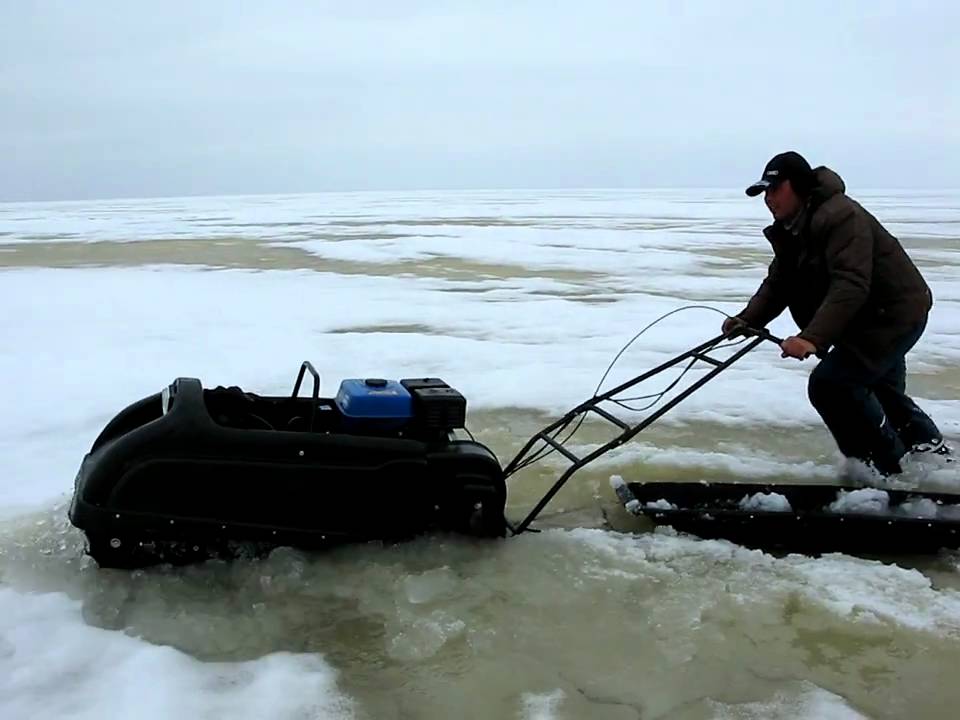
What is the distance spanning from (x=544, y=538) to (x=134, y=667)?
4.57 feet

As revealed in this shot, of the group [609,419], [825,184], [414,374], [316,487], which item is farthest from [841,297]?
[414,374]

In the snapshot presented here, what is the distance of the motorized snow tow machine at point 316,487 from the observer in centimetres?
260

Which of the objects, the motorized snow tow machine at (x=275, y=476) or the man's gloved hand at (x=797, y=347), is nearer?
the motorized snow tow machine at (x=275, y=476)

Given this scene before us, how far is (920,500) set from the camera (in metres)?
3.30

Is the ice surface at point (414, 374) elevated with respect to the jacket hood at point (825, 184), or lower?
lower

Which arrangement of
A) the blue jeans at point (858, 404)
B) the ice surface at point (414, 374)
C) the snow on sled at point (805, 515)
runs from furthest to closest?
the blue jeans at point (858, 404)
the snow on sled at point (805, 515)
the ice surface at point (414, 374)

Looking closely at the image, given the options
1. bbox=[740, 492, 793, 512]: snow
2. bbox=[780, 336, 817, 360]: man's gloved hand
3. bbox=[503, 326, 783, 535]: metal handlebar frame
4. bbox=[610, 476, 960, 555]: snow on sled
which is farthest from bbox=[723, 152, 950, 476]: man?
bbox=[740, 492, 793, 512]: snow

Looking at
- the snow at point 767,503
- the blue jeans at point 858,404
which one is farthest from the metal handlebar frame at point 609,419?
the snow at point 767,503

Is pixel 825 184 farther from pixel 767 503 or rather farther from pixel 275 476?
pixel 275 476

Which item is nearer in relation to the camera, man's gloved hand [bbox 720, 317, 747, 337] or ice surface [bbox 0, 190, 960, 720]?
ice surface [bbox 0, 190, 960, 720]

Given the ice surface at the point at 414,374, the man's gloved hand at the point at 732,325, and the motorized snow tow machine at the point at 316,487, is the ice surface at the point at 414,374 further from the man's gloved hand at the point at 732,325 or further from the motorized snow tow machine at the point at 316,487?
the man's gloved hand at the point at 732,325

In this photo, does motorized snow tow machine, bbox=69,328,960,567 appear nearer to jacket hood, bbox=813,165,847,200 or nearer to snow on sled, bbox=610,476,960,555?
snow on sled, bbox=610,476,960,555

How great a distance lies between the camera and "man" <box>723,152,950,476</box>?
3.14 metres

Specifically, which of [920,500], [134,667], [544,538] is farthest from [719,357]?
[134,667]
